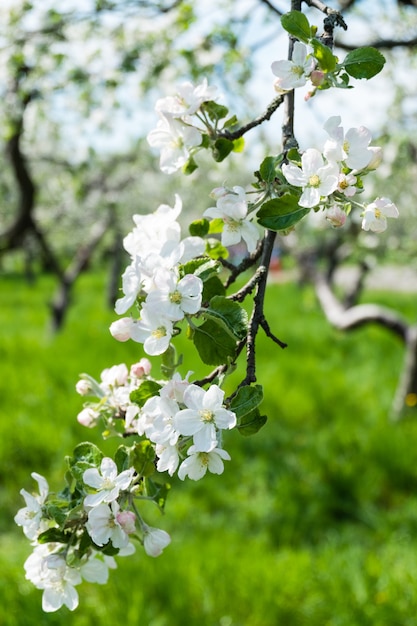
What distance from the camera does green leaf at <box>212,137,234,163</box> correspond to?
95 cm

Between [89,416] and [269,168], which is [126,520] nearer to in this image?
[89,416]

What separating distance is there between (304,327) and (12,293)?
27.8ft

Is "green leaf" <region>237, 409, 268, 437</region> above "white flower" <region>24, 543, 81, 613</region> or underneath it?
above

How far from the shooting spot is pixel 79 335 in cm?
724

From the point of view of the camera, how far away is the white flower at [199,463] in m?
0.73

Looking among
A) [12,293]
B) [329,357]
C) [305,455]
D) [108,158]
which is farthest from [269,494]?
[12,293]

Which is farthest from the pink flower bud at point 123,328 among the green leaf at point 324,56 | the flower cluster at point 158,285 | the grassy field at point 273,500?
the grassy field at point 273,500

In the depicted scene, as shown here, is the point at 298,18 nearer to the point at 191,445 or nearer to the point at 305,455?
the point at 191,445

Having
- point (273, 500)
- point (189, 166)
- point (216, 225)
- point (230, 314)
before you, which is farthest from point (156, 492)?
point (273, 500)

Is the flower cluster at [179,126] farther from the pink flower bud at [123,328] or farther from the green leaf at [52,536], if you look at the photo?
the green leaf at [52,536]

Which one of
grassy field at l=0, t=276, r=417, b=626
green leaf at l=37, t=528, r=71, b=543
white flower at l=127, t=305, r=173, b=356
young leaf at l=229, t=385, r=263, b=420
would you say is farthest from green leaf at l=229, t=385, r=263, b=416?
grassy field at l=0, t=276, r=417, b=626

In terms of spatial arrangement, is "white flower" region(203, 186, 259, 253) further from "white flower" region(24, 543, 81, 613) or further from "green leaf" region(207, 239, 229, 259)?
"white flower" region(24, 543, 81, 613)

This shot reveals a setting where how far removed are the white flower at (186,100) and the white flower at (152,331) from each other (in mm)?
341

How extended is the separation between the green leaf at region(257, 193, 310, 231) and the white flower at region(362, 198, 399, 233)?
8cm
